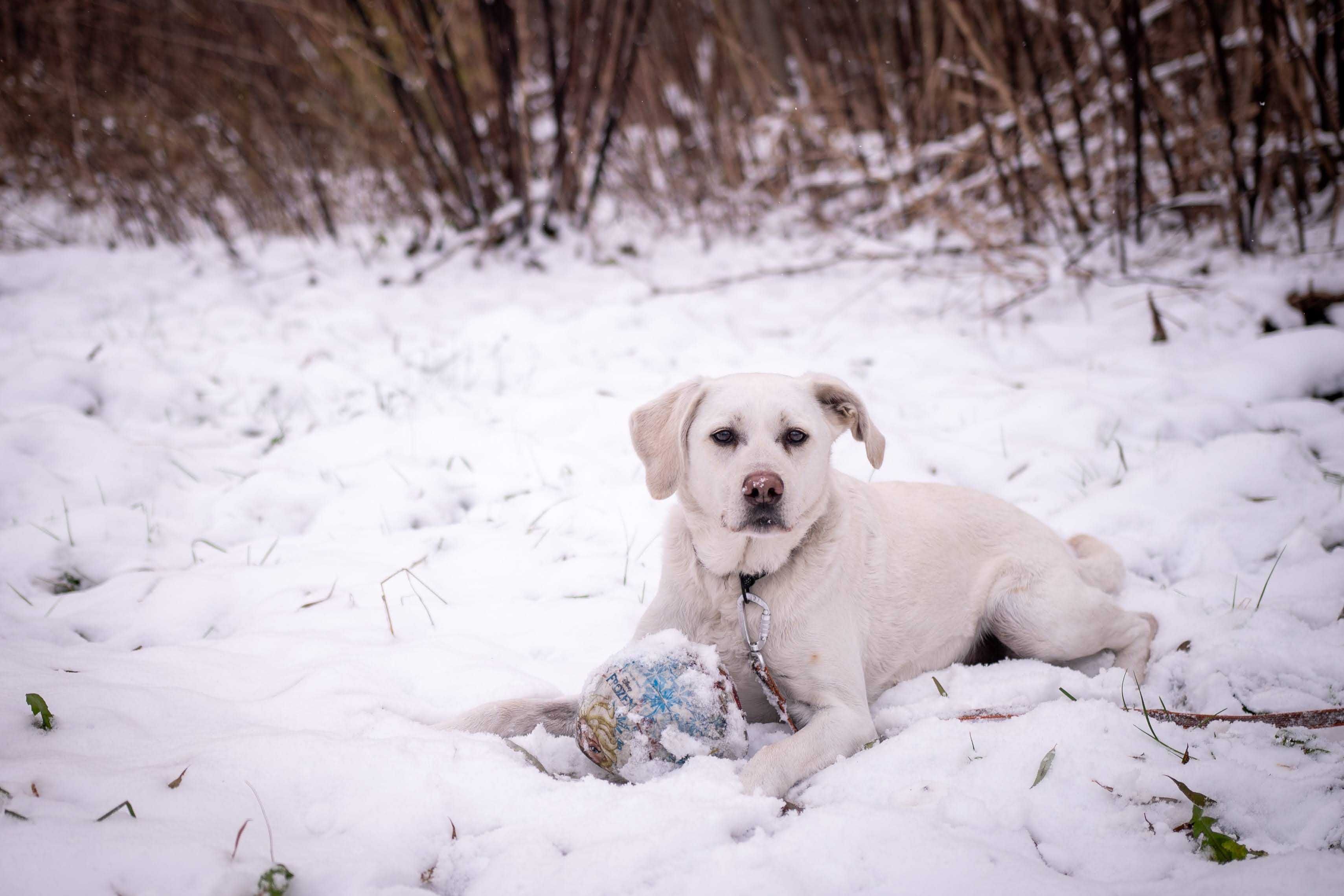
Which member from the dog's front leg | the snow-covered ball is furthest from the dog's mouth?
the dog's front leg

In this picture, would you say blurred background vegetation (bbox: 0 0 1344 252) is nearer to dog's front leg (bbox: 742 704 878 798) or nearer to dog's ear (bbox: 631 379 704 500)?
dog's ear (bbox: 631 379 704 500)

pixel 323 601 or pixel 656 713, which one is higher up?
pixel 323 601

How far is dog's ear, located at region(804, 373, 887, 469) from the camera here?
2332 mm

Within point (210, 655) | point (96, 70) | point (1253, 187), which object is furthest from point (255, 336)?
point (1253, 187)

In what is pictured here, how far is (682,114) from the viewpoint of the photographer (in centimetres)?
835

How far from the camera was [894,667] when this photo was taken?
2.35 m

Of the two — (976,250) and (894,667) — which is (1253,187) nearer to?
(976,250)

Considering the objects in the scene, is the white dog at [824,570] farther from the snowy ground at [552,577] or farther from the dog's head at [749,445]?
the snowy ground at [552,577]

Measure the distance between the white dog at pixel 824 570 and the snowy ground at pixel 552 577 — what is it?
0.14 m

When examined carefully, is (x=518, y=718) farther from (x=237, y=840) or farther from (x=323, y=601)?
(x=323, y=601)

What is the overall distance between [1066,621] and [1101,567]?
0.46 m

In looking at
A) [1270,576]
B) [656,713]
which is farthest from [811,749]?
[1270,576]

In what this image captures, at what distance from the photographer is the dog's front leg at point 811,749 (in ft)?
5.66

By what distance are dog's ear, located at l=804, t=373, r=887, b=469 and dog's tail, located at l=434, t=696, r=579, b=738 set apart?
4.21 ft
